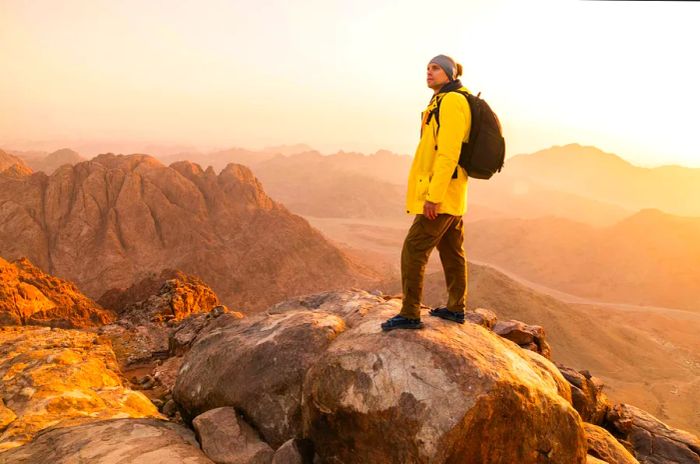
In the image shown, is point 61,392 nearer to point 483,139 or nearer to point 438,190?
point 438,190

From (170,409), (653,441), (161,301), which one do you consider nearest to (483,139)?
(170,409)

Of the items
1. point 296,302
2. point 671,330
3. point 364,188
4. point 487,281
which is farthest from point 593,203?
point 296,302

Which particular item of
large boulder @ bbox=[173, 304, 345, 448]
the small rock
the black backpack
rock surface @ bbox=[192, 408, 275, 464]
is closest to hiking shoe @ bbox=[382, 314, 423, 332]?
large boulder @ bbox=[173, 304, 345, 448]

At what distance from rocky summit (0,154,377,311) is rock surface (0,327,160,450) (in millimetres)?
28013

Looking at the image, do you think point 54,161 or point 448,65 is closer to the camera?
point 448,65

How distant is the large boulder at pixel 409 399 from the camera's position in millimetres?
4180

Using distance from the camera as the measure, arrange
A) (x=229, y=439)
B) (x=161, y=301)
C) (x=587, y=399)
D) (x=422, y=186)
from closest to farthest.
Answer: (x=422, y=186), (x=229, y=439), (x=587, y=399), (x=161, y=301)

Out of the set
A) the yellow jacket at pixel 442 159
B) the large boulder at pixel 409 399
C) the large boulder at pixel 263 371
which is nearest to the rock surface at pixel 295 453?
the large boulder at pixel 409 399

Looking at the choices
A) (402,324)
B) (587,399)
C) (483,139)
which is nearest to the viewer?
(483,139)

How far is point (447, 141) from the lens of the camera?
4430mm

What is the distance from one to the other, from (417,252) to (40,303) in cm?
2128

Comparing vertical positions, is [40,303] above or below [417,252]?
below

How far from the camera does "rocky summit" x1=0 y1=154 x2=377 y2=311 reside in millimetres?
38094

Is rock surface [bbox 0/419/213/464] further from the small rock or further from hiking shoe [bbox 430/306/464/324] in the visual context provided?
hiking shoe [bbox 430/306/464/324]
